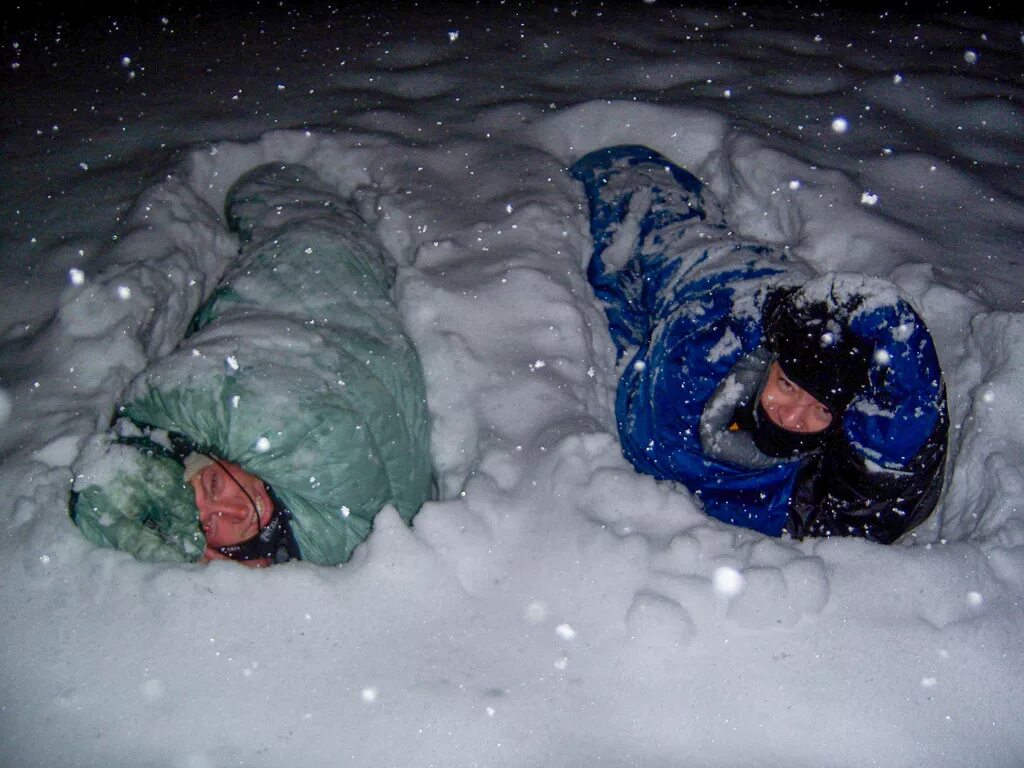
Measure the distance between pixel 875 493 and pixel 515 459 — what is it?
0.93 meters

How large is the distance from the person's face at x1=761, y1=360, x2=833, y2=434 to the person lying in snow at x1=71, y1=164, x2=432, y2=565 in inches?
39.1

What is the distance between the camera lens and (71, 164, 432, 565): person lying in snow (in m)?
1.55

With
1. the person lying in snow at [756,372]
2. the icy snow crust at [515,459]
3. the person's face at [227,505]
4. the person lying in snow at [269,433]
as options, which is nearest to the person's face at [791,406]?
the person lying in snow at [756,372]

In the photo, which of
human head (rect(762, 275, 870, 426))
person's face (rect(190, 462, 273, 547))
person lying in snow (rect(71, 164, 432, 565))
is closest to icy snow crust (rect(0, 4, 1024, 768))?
person lying in snow (rect(71, 164, 432, 565))

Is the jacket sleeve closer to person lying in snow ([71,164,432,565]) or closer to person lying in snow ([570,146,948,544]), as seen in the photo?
person lying in snow ([570,146,948,544])

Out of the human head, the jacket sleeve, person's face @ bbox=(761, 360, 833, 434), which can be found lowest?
the jacket sleeve

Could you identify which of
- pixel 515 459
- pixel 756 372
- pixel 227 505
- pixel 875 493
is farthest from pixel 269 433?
pixel 875 493

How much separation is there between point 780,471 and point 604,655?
0.88m

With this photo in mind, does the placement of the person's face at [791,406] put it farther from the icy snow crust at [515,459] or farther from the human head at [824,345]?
the icy snow crust at [515,459]

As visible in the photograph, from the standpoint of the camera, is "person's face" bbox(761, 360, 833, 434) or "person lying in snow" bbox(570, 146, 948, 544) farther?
"person's face" bbox(761, 360, 833, 434)

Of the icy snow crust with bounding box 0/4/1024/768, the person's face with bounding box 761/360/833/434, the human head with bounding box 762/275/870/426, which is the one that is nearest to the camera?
the icy snow crust with bounding box 0/4/1024/768

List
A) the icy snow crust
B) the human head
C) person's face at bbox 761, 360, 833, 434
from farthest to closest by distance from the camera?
person's face at bbox 761, 360, 833, 434 < the human head < the icy snow crust

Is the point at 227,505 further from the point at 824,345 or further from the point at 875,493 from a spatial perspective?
the point at 875,493

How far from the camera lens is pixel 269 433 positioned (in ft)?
5.70
